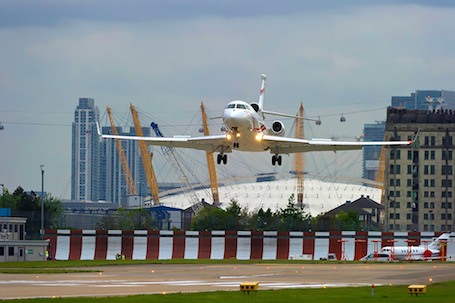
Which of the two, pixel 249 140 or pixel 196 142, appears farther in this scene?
pixel 196 142

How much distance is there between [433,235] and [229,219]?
35.5 m

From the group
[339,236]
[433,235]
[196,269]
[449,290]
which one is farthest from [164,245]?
[449,290]

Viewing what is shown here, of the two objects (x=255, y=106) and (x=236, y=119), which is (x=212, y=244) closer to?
(x=255, y=106)

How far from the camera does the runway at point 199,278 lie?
214ft

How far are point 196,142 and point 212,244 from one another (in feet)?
141

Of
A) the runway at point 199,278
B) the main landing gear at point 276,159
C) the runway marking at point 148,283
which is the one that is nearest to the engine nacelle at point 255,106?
the main landing gear at point 276,159

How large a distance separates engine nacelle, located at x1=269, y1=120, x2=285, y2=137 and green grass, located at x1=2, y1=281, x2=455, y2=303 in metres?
37.1

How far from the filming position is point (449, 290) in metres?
64.3

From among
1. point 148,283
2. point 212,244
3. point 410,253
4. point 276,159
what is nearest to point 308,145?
point 276,159

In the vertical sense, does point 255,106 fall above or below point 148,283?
above

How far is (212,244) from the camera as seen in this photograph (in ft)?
467

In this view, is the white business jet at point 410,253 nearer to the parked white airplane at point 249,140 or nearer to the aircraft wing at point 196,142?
the parked white airplane at point 249,140

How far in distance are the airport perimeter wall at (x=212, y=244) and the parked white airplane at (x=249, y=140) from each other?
36534 millimetres

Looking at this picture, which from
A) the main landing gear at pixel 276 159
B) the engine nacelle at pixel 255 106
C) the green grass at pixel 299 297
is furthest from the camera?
the main landing gear at pixel 276 159
